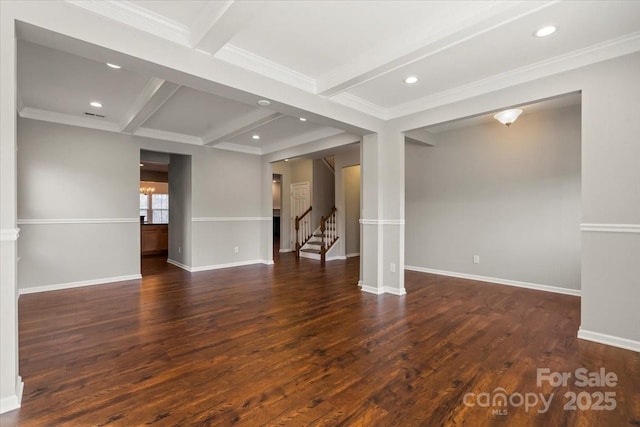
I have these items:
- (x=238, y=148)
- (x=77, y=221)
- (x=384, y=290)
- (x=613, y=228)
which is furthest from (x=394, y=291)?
(x=77, y=221)

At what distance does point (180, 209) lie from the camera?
260 inches

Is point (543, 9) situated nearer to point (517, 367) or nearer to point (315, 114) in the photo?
point (315, 114)

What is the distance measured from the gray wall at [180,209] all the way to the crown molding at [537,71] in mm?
4595

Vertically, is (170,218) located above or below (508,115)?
below

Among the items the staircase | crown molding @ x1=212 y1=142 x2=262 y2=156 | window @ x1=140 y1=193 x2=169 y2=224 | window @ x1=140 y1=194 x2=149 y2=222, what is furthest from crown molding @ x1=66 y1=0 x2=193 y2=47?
window @ x1=140 y1=194 x2=149 y2=222

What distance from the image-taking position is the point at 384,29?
2520 millimetres

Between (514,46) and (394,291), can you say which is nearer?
(514,46)

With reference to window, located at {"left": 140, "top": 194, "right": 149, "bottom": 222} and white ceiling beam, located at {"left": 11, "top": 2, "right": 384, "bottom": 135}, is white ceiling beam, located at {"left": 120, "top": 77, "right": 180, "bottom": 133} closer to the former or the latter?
white ceiling beam, located at {"left": 11, "top": 2, "right": 384, "bottom": 135}

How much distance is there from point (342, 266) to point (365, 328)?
3.61 meters

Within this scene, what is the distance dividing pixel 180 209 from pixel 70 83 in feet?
11.3

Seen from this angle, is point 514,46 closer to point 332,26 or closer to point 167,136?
point 332,26

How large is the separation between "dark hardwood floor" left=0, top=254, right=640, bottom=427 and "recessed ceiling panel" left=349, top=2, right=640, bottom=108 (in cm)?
261

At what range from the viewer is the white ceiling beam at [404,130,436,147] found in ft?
17.2

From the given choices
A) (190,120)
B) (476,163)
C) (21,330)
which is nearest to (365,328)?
(21,330)
